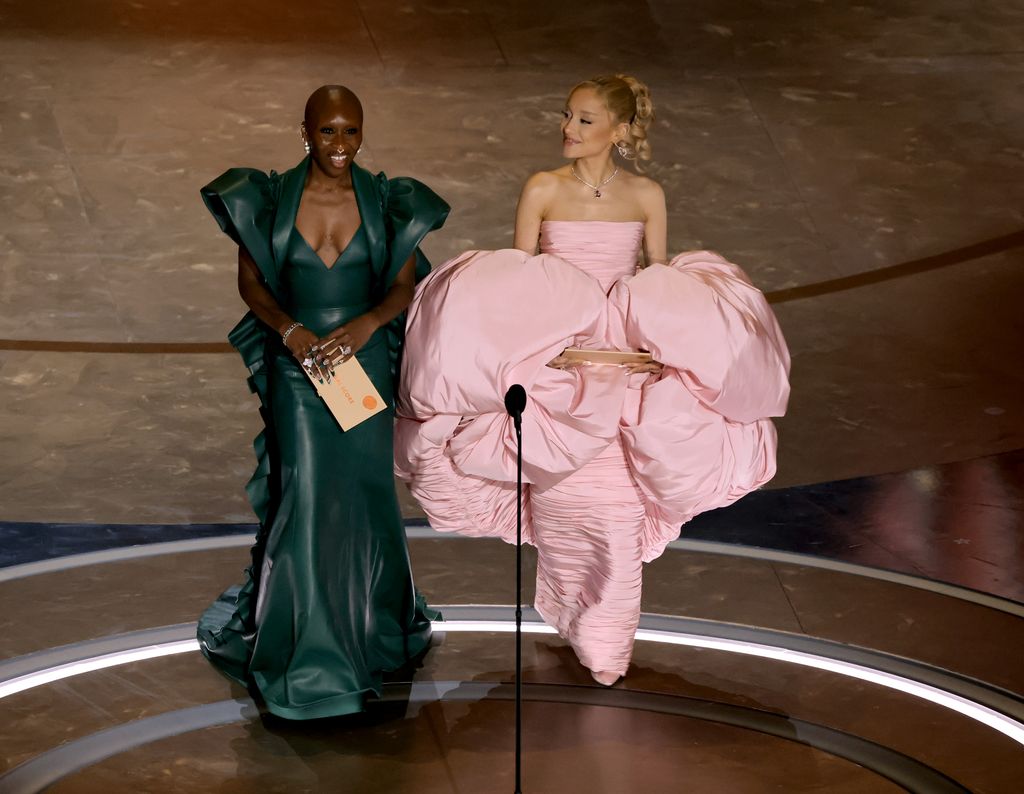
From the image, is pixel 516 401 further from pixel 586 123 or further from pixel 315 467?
pixel 586 123

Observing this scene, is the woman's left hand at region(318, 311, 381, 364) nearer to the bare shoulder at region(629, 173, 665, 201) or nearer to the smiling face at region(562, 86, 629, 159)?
the smiling face at region(562, 86, 629, 159)

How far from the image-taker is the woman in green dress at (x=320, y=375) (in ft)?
15.4

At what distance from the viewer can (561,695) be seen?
16.2 feet

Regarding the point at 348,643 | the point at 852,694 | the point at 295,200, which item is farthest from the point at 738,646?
the point at 295,200

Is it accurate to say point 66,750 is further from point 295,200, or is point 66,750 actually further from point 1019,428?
point 1019,428

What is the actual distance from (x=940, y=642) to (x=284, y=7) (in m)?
8.59

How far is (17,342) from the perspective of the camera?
346 inches

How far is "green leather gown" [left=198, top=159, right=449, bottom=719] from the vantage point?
4734 millimetres

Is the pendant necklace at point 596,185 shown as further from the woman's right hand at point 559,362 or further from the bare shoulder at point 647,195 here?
the woman's right hand at point 559,362

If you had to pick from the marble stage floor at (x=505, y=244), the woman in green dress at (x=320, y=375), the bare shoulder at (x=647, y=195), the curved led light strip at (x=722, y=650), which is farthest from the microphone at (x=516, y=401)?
the curved led light strip at (x=722, y=650)

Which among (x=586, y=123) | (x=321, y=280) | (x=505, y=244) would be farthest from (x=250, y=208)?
(x=505, y=244)

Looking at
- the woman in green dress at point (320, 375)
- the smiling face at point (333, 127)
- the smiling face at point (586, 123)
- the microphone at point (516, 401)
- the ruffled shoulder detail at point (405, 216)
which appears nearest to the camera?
the microphone at point (516, 401)

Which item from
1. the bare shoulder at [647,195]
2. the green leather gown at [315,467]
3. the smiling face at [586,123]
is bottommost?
the green leather gown at [315,467]

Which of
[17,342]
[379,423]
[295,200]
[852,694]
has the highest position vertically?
[295,200]
